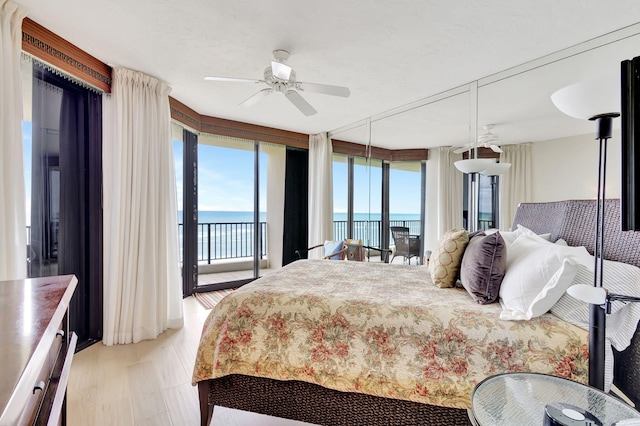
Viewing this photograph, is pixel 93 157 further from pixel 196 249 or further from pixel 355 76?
pixel 355 76

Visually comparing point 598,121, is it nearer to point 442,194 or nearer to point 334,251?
point 442,194

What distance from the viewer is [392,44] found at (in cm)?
218

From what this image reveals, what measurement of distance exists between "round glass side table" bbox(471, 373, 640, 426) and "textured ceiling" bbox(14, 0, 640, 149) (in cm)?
197

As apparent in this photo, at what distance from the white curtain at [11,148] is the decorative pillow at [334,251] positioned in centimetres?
287

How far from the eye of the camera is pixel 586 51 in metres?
2.12

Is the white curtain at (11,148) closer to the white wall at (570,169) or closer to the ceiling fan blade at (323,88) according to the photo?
the ceiling fan blade at (323,88)

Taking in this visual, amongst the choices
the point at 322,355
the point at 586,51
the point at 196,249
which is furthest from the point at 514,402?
the point at 196,249

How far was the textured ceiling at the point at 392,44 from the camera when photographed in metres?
1.80

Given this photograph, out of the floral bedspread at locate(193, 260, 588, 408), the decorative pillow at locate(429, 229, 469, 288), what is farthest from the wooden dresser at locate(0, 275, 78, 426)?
the decorative pillow at locate(429, 229, 469, 288)

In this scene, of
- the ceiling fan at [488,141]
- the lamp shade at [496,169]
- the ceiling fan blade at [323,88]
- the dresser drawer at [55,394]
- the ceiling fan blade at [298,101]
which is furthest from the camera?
the ceiling fan at [488,141]

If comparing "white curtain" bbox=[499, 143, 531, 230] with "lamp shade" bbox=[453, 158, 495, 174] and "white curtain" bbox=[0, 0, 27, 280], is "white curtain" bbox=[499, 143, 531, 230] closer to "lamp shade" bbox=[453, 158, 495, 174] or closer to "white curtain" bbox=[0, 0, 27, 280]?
"lamp shade" bbox=[453, 158, 495, 174]

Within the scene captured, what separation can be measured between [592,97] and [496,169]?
1678 millimetres

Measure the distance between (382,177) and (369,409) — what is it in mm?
3255

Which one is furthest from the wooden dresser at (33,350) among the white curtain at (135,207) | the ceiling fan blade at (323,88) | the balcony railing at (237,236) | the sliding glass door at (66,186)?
the balcony railing at (237,236)
